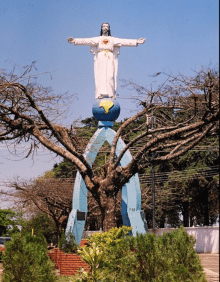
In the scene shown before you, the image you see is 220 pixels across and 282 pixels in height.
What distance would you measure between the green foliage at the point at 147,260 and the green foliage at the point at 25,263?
0.72 meters

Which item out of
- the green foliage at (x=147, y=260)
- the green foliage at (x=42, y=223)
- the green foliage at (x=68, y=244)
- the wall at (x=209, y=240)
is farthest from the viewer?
the green foliage at (x=42, y=223)

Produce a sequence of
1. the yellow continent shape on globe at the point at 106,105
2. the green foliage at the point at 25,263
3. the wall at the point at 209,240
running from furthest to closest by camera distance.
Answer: the yellow continent shape on globe at the point at 106,105
the green foliage at the point at 25,263
the wall at the point at 209,240

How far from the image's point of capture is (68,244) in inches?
515

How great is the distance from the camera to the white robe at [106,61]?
45.1ft

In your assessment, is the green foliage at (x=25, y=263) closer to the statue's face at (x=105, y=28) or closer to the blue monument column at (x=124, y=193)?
the blue monument column at (x=124, y=193)

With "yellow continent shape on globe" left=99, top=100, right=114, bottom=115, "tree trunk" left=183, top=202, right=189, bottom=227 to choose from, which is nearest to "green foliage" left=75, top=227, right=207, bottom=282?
"yellow continent shape on globe" left=99, top=100, right=114, bottom=115

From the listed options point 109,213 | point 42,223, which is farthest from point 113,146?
point 42,223

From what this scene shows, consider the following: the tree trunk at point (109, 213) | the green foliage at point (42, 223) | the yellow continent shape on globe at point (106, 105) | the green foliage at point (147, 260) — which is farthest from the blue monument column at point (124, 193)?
the green foliage at point (42, 223)

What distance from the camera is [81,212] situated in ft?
46.3

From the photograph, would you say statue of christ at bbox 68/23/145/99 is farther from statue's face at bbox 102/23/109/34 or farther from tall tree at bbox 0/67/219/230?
tall tree at bbox 0/67/219/230

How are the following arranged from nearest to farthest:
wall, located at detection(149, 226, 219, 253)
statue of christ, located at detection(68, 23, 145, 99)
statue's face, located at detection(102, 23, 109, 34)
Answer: wall, located at detection(149, 226, 219, 253)
statue of christ, located at detection(68, 23, 145, 99)
statue's face, located at detection(102, 23, 109, 34)

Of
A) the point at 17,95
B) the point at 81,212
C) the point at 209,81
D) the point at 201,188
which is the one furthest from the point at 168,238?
the point at 201,188

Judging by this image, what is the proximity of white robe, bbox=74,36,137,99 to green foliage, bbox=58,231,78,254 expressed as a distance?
14.4ft

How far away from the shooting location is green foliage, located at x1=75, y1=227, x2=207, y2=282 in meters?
6.95
